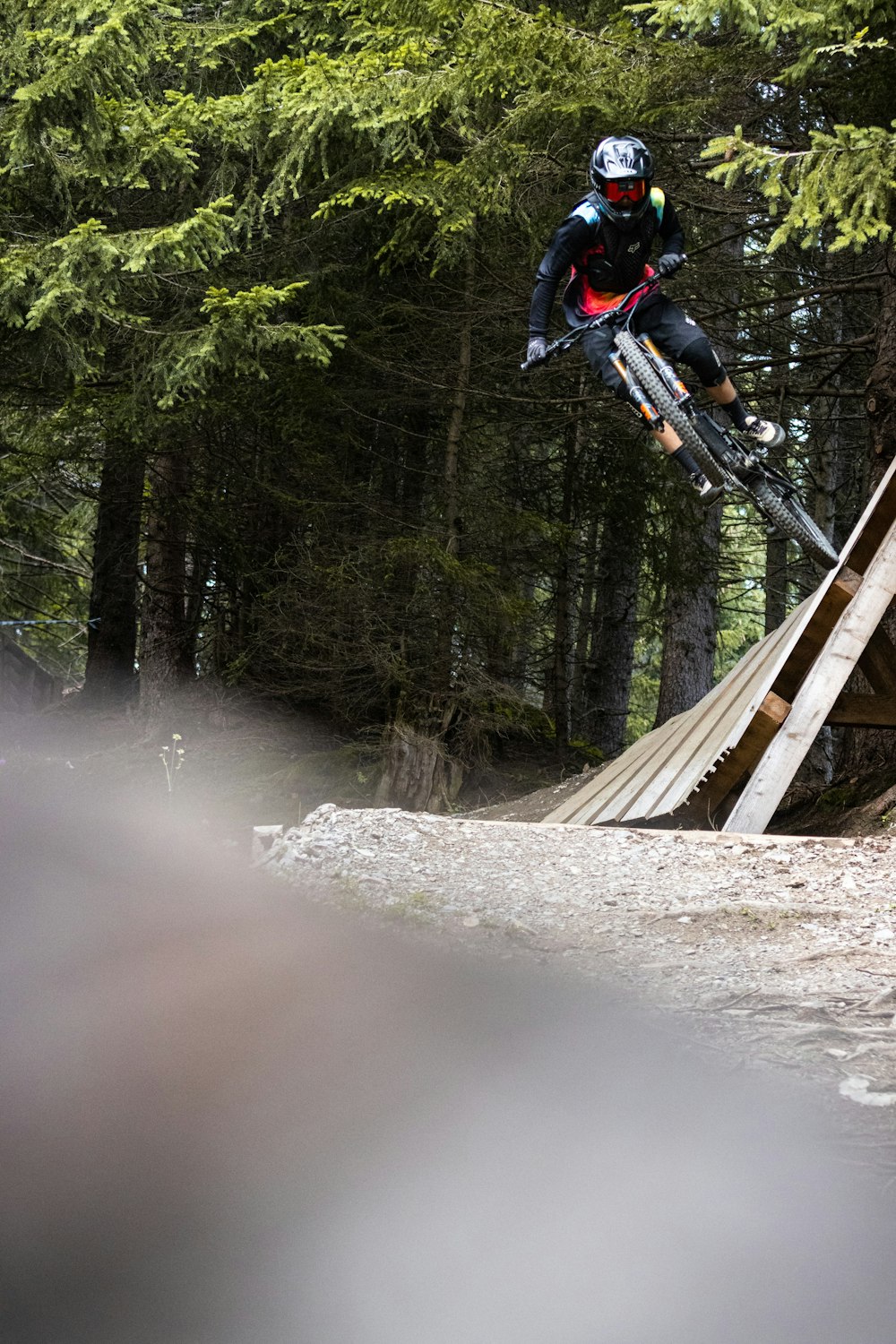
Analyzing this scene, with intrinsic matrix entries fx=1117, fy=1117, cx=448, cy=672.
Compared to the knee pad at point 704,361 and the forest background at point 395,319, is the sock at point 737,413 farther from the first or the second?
the forest background at point 395,319

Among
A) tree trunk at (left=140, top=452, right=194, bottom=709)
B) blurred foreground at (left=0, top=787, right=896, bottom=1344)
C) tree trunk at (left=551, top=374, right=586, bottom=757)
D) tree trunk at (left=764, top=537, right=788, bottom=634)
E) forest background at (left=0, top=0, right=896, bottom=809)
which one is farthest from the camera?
tree trunk at (left=764, top=537, right=788, bottom=634)

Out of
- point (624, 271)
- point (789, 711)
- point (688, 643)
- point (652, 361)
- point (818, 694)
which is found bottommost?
point (789, 711)

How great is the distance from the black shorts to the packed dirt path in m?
2.71

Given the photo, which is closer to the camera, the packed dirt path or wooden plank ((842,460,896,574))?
the packed dirt path

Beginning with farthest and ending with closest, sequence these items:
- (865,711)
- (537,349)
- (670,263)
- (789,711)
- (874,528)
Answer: (865,711) → (874,528) → (789,711) → (537,349) → (670,263)

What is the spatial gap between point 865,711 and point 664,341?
2697 millimetres

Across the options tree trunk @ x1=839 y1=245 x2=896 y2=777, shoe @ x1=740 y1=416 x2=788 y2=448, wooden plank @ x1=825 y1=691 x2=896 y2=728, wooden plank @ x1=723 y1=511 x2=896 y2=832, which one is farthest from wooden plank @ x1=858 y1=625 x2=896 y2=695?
shoe @ x1=740 y1=416 x2=788 y2=448

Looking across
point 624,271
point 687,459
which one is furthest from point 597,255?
point 687,459

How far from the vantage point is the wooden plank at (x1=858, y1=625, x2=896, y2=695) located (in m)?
7.48

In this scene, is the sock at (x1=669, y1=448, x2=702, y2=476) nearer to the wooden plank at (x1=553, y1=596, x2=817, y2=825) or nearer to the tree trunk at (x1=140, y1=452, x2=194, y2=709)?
the wooden plank at (x1=553, y1=596, x2=817, y2=825)

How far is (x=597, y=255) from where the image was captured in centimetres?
636

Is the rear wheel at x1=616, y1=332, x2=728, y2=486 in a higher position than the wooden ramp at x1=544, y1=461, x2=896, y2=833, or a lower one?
higher

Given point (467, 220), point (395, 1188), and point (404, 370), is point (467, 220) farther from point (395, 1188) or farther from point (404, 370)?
Answer: point (395, 1188)

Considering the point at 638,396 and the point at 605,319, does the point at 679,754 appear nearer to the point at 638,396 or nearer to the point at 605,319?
the point at 638,396
